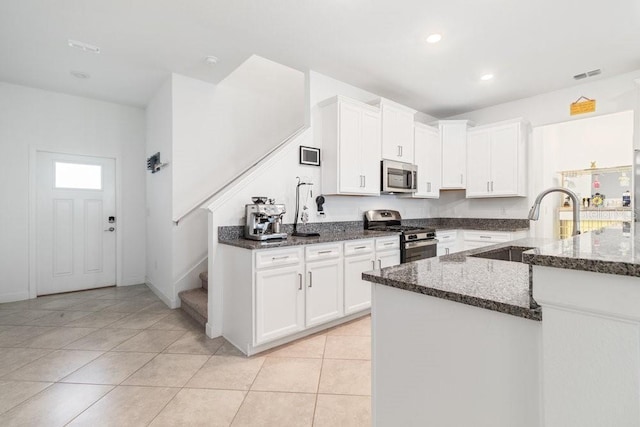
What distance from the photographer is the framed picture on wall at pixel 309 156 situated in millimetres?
3438

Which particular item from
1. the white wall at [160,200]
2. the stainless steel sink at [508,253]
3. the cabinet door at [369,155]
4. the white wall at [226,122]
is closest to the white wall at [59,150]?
the white wall at [160,200]

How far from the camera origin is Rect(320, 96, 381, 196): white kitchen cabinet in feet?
11.3

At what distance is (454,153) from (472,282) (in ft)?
13.5

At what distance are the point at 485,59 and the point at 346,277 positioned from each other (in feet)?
A: 9.06

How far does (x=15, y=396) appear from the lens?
76.7 inches

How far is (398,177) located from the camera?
158 inches

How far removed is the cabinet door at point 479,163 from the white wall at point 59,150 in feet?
16.9

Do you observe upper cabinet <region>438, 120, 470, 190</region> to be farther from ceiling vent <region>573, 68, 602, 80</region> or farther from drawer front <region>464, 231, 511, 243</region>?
ceiling vent <region>573, 68, 602, 80</region>

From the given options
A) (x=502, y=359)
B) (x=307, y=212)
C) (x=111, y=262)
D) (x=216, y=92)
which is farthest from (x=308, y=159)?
(x=111, y=262)

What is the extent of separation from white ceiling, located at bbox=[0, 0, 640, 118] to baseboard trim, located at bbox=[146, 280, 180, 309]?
9.01 ft

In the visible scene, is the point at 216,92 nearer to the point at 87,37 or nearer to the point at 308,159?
the point at 87,37

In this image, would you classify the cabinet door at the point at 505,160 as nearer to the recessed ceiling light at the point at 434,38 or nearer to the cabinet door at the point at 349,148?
the recessed ceiling light at the point at 434,38

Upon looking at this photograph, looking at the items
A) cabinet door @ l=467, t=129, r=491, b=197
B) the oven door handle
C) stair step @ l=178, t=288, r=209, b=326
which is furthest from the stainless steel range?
stair step @ l=178, t=288, r=209, b=326

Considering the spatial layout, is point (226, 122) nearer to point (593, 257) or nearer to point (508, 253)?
point (508, 253)
